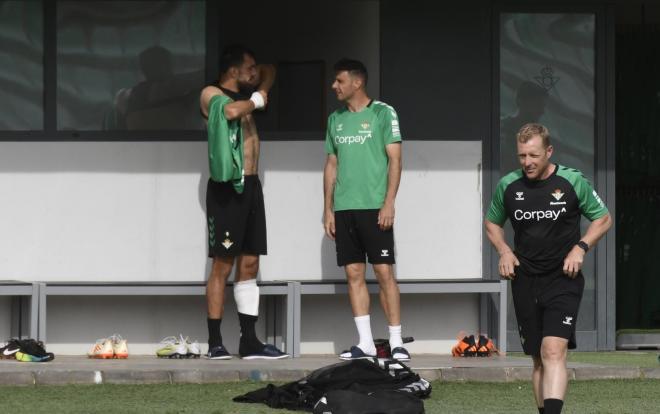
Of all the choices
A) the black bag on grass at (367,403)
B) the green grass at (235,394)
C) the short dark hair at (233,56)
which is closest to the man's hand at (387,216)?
the green grass at (235,394)

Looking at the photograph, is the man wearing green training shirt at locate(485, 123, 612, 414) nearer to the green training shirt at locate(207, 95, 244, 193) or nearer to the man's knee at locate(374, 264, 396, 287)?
the man's knee at locate(374, 264, 396, 287)

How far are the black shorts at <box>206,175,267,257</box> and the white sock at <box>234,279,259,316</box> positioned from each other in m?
0.23

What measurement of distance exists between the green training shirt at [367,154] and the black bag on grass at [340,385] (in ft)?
5.94

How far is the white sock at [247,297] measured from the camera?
10172 millimetres

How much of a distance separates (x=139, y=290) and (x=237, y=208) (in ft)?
2.96

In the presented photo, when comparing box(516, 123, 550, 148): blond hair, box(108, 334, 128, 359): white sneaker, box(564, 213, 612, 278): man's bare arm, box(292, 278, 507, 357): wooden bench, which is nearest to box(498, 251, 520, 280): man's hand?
box(564, 213, 612, 278): man's bare arm

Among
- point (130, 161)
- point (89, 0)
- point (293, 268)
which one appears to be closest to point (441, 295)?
point (293, 268)

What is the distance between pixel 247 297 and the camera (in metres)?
10.2

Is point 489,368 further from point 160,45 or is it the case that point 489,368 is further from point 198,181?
point 160,45

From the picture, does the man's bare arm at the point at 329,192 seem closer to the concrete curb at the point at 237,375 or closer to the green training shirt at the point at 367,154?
the green training shirt at the point at 367,154

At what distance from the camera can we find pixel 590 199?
23.3 ft

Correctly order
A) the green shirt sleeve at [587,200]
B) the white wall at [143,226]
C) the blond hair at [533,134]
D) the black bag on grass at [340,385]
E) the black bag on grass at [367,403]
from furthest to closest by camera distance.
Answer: the white wall at [143,226]
the black bag on grass at [340,385]
the black bag on grass at [367,403]
the green shirt sleeve at [587,200]
the blond hair at [533,134]

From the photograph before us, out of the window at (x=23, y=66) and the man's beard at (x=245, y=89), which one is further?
the window at (x=23, y=66)

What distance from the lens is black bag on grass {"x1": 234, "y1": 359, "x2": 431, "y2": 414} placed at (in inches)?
314
